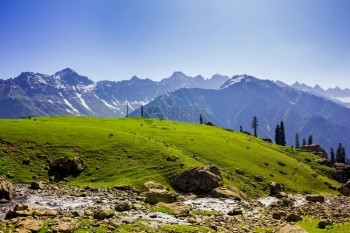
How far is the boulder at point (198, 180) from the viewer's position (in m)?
58.0

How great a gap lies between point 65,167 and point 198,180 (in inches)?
920

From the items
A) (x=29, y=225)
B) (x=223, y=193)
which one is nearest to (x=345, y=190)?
(x=223, y=193)

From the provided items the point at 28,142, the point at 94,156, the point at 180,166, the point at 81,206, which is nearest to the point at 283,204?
the point at 180,166

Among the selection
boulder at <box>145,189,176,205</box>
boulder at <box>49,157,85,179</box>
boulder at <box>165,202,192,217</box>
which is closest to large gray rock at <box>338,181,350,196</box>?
boulder at <box>145,189,176,205</box>

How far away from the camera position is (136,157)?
228 feet

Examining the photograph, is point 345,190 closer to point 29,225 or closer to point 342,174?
point 342,174

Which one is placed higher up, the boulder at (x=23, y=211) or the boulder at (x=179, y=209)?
the boulder at (x=23, y=211)

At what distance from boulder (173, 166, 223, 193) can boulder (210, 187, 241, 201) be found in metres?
1.41

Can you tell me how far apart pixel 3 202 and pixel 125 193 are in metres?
16.3

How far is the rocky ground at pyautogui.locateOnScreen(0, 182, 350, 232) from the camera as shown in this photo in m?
33.7

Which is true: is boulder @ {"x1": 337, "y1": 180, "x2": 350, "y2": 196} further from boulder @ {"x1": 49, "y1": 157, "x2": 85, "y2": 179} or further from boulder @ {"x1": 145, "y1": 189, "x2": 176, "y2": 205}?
boulder @ {"x1": 49, "y1": 157, "x2": 85, "y2": 179}

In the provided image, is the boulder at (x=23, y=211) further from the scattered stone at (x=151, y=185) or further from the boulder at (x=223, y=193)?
the boulder at (x=223, y=193)

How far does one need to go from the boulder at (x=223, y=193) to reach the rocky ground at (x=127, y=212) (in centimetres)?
53

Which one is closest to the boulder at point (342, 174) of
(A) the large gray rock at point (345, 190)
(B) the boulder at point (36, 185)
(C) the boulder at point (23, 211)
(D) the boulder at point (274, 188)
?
(A) the large gray rock at point (345, 190)
